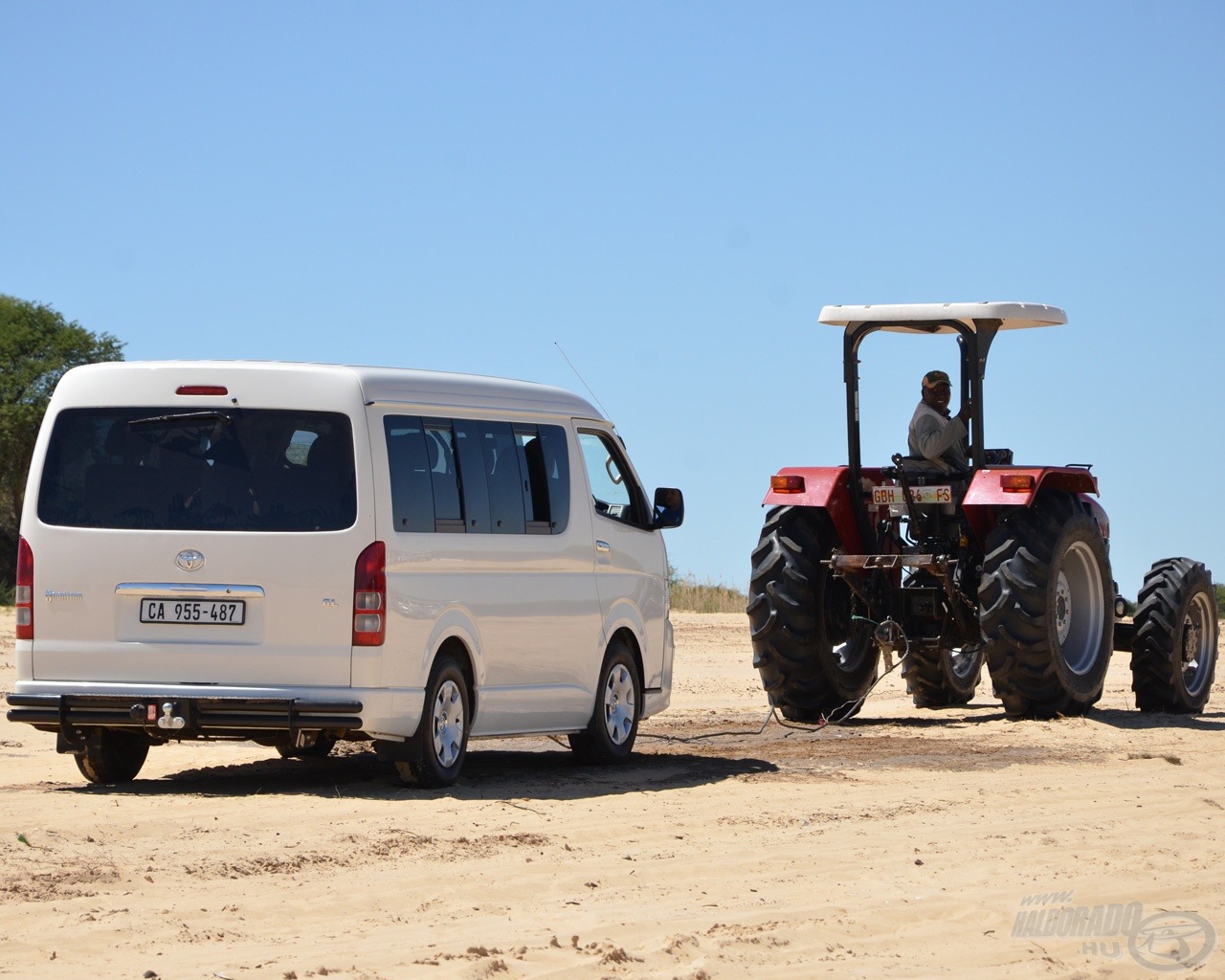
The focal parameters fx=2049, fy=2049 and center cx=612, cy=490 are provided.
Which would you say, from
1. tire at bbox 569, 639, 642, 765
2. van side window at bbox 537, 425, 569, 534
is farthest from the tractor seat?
van side window at bbox 537, 425, 569, 534

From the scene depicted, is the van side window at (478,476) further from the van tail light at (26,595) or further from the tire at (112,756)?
the tire at (112,756)

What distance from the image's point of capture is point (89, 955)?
6625 millimetres

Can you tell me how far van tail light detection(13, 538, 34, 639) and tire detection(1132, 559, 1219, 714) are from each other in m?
9.15

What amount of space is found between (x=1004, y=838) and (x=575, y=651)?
11.6ft

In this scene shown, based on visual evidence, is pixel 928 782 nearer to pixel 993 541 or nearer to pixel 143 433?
pixel 993 541

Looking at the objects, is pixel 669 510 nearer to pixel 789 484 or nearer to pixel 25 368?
pixel 789 484

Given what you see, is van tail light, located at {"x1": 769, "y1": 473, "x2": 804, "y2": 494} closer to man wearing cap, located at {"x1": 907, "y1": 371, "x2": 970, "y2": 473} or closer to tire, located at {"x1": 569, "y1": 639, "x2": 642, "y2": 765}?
man wearing cap, located at {"x1": 907, "y1": 371, "x2": 970, "y2": 473}

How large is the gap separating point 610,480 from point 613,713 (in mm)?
1474

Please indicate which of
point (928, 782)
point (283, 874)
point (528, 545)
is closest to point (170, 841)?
point (283, 874)

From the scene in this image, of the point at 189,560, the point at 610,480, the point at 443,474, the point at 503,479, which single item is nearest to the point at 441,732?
the point at 443,474

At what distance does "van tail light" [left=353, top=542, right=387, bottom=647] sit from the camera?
10.4 meters

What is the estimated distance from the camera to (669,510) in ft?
44.5

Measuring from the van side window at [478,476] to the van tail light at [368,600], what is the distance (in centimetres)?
30

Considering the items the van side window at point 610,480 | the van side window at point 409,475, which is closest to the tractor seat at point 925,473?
the van side window at point 610,480
